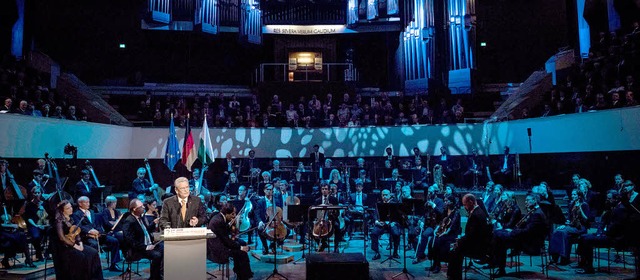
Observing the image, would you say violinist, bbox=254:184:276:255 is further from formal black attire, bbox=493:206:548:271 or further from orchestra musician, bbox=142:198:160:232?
formal black attire, bbox=493:206:548:271

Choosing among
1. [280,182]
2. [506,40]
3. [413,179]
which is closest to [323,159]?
[413,179]

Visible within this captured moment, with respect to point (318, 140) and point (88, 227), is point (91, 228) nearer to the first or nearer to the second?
point (88, 227)

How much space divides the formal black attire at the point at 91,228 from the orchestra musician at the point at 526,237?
237 inches

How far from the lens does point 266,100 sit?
18828mm

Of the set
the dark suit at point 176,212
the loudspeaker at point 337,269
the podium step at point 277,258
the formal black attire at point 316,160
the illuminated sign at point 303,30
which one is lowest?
the podium step at point 277,258

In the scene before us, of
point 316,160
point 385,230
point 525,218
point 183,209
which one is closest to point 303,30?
point 316,160

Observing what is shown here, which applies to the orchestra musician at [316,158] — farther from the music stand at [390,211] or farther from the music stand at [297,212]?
the music stand at [390,211]

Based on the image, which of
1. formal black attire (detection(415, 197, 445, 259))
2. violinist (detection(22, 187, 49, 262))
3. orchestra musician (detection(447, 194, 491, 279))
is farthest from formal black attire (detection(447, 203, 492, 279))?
violinist (detection(22, 187, 49, 262))

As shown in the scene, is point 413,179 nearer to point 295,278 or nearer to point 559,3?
point 295,278

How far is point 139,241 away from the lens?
7.36 m

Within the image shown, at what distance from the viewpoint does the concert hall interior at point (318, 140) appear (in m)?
7.87

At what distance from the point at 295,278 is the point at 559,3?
19.3m

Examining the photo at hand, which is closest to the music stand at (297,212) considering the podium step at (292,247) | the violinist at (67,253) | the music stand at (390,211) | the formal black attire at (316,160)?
the music stand at (390,211)

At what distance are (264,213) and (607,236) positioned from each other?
6177 millimetres
